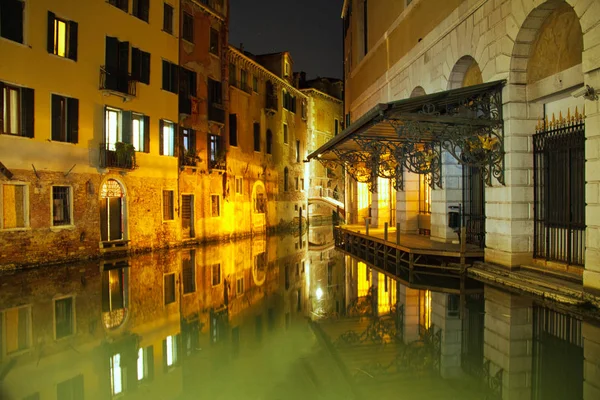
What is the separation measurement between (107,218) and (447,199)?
496 inches

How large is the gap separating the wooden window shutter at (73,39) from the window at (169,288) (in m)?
8.80

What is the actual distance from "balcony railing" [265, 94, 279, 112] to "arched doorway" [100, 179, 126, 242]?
1483 centimetres

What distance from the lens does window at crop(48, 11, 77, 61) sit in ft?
55.1

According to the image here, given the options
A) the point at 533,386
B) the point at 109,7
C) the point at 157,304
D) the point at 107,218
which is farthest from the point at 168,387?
the point at 109,7

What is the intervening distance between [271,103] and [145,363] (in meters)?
27.8

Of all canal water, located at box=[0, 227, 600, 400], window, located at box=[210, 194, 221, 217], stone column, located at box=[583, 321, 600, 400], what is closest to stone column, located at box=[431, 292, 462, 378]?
canal water, located at box=[0, 227, 600, 400]

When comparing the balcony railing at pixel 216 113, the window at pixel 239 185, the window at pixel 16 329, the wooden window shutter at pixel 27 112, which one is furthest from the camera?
the window at pixel 239 185

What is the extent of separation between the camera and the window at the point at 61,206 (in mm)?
17312

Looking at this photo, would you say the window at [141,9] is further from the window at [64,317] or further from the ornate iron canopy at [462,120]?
the window at [64,317]

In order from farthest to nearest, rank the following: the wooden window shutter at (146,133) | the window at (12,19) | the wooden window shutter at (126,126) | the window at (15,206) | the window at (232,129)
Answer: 1. the window at (232,129)
2. the wooden window shutter at (146,133)
3. the wooden window shutter at (126,126)
4. the window at (15,206)
5. the window at (12,19)

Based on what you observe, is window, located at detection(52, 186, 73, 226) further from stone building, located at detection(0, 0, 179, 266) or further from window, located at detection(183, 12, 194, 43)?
window, located at detection(183, 12, 194, 43)

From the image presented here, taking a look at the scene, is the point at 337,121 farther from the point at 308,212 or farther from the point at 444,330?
the point at 444,330

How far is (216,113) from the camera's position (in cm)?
2627

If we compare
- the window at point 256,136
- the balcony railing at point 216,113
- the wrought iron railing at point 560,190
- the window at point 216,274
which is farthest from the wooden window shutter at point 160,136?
the wrought iron railing at point 560,190
